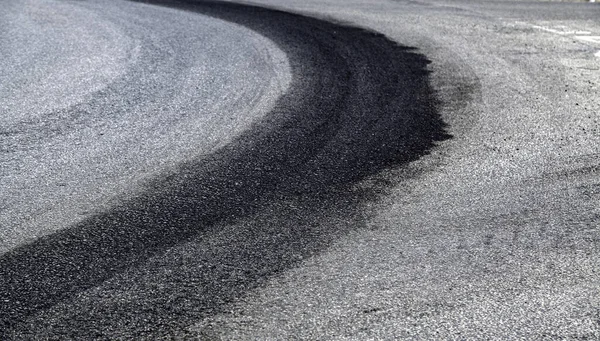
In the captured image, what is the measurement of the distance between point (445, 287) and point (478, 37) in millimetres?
8797

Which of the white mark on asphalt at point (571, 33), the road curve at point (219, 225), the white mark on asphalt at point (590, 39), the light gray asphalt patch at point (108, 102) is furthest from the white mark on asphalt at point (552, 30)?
the road curve at point (219, 225)

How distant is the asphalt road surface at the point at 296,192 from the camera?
394cm

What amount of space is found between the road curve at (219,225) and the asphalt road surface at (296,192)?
0.02 metres

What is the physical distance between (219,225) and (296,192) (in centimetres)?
75

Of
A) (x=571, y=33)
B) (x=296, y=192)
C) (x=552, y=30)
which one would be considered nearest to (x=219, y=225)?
(x=296, y=192)

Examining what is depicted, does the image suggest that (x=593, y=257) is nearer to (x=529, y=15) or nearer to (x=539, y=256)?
(x=539, y=256)

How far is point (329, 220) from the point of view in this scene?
16.7 feet

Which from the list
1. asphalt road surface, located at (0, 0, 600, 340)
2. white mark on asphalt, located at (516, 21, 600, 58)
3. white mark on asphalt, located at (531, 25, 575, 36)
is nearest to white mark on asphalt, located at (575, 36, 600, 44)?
white mark on asphalt, located at (516, 21, 600, 58)

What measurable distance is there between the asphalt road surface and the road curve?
0.02 m

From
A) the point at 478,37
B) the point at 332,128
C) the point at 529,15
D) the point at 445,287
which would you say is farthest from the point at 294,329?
the point at 529,15

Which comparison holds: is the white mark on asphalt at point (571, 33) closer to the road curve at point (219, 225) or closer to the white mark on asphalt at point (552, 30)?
the white mark on asphalt at point (552, 30)

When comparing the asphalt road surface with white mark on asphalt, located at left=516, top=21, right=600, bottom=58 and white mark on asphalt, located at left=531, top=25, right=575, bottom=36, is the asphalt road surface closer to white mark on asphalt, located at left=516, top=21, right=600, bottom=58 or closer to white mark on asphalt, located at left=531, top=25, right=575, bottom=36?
white mark on asphalt, located at left=516, top=21, right=600, bottom=58

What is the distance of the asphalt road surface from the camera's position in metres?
3.94

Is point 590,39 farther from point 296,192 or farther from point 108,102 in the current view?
point 296,192
